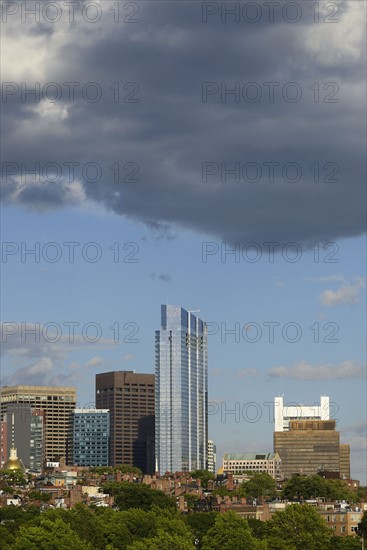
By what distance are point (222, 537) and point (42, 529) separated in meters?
27.2

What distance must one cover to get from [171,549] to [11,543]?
3096cm

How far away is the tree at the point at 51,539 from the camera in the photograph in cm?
17979

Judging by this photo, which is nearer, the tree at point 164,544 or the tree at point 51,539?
the tree at point 164,544

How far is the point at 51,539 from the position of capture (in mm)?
182750

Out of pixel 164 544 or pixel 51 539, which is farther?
pixel 51 539

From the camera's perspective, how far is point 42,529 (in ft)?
615

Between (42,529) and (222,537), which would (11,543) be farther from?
(222,537)

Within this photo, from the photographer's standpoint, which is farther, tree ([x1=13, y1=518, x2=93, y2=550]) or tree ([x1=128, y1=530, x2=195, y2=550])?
tree ([x1=13, y1=518, x2=93, y2=550])

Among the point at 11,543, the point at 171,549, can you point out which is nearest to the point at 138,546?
the point at 171,549

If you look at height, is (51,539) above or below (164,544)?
above

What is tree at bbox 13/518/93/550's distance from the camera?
17979 cm

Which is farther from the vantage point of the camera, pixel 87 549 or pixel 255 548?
pixel 255 548

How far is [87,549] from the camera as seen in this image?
17738cm

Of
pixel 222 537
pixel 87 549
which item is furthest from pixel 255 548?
pixel 87 549
